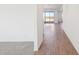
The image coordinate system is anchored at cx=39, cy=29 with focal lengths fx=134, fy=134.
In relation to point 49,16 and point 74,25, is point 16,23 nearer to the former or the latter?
point 74,25

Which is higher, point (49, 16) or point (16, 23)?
point (16, 23)

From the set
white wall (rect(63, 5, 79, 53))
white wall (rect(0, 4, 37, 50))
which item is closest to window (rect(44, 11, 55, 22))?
white wall (rect(63, 5, 79, 53))

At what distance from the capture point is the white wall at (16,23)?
5.40 m

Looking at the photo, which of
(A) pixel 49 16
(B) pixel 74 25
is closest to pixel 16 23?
(B) pixel 74 25

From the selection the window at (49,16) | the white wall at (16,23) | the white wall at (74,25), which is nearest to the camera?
the white wall at (74,25)

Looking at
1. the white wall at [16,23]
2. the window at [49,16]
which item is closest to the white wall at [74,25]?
the white wall at [16,23]

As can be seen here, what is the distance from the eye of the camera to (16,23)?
5.54m

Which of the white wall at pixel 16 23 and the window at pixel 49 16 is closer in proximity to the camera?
the white wall at pixel 16 23

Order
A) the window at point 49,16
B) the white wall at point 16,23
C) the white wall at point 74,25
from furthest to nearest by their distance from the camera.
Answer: the window at point 49,16
the white wall at point 16,23
the white wall at point 74,25

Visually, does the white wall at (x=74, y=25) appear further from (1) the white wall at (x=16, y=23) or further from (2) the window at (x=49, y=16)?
(2) the window at (x=49, y=16)

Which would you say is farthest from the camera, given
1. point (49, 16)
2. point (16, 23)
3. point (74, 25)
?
point (49, 16)

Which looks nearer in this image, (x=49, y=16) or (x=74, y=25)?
(x=74, y=25)

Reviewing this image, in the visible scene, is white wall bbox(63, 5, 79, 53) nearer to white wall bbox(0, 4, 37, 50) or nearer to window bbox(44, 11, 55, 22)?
→ white wall bbox(0, 4, 37, 50)

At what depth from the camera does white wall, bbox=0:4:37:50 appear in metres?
5.40
